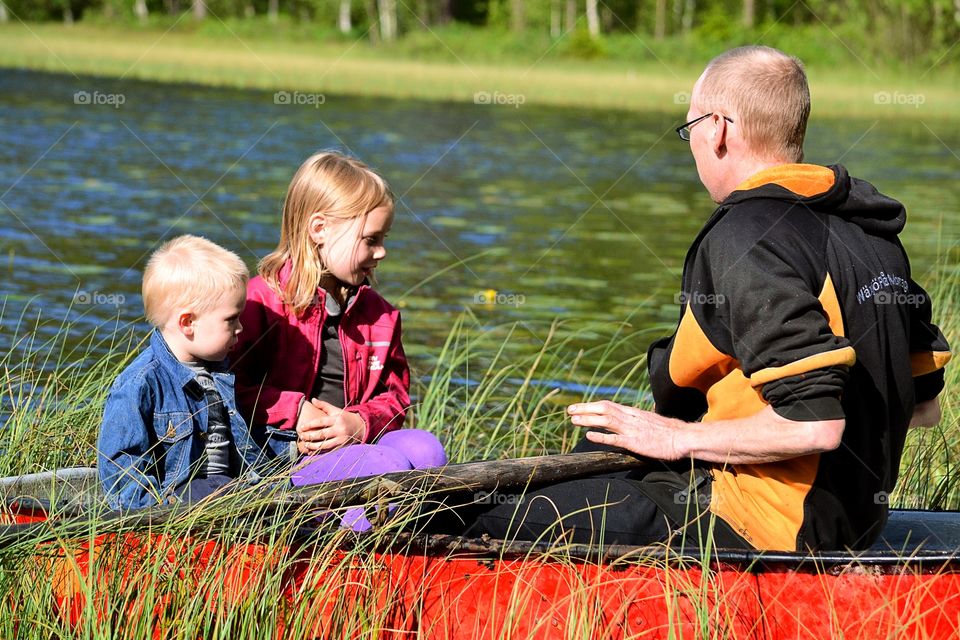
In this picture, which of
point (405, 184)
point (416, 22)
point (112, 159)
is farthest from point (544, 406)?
point (416, 22)

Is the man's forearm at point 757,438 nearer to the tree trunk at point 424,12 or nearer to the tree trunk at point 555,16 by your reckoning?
the tree trunk at point 424,12

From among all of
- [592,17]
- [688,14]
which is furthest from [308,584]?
[688,14]

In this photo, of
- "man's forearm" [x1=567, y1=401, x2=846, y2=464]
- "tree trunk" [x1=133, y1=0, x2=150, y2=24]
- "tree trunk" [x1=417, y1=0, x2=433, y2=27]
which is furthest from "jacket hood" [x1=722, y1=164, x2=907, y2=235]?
"tree trunk" [x1=133, y1=0, x2=150, y2=24]

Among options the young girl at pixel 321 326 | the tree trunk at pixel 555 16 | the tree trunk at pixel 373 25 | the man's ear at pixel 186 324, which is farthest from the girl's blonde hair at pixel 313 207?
the tree trunk at pixel 555 16

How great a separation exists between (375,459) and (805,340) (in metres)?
1.27

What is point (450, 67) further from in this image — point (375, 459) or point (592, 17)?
point (375, 459)

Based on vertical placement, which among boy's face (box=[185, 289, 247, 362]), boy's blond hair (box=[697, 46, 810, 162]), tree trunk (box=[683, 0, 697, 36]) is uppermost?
boy's blond hair (box=[697, 46, 810, 162])

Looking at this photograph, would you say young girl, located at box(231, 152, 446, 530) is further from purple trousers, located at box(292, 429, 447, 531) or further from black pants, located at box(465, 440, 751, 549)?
black pants, located at box(465, 440, 751, 549)

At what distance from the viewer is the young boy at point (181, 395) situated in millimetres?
3480

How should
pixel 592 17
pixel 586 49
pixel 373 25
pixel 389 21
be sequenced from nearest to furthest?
pixel 586 49
pixel 373 25
pixel 389 21
pixel 592 17

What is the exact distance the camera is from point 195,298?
3.59 m

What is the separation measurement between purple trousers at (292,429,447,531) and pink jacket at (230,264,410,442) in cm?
20

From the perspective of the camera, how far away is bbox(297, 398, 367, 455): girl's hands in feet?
12.6

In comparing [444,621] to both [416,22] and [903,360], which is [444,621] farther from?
[416,22]
